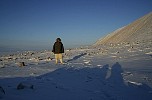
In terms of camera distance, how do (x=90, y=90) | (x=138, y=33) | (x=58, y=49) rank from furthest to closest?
(x=138, y=33)
(x=58, y=49)
(x=90, y=90)

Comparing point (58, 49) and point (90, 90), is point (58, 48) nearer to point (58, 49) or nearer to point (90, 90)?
point (58, 49)

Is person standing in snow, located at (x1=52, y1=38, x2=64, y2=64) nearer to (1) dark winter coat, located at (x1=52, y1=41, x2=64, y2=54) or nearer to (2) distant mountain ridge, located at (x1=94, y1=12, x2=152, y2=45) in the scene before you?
(1) dark winter coat, located at (x1=52, y1=41, x2=64, y2=54)

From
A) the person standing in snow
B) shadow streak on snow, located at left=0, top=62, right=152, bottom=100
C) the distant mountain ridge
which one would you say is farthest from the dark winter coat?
the distant mountain ridge

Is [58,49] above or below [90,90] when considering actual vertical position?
above

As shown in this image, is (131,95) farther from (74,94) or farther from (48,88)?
(48,88)

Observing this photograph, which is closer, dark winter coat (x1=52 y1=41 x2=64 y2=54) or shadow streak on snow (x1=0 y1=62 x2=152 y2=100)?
shadow streak on snow (x1=0 y1=62 x2=152 y2=100)

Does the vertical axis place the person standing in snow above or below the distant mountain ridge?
below

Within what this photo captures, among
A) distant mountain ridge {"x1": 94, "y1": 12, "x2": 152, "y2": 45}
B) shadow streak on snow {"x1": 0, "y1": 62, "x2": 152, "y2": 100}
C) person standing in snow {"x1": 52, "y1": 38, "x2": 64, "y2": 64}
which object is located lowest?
shadow streak on snow {"x1": 0, "y1": 62, "x2": 152, "y2": 100}

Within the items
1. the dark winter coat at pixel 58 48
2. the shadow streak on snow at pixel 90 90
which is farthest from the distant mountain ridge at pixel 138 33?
the shadow streak on snow at pixel 90 90

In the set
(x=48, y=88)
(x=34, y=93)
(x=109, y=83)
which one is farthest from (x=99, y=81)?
(x=34, y=93)

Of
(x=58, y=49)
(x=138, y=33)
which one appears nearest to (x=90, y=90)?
(x=58, y=49)

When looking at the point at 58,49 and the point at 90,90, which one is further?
the point at 58,49

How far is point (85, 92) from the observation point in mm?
7945

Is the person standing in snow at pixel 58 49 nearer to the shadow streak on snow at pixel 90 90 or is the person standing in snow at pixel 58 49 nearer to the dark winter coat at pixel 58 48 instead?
the dark winter coat at pixel 58 48
